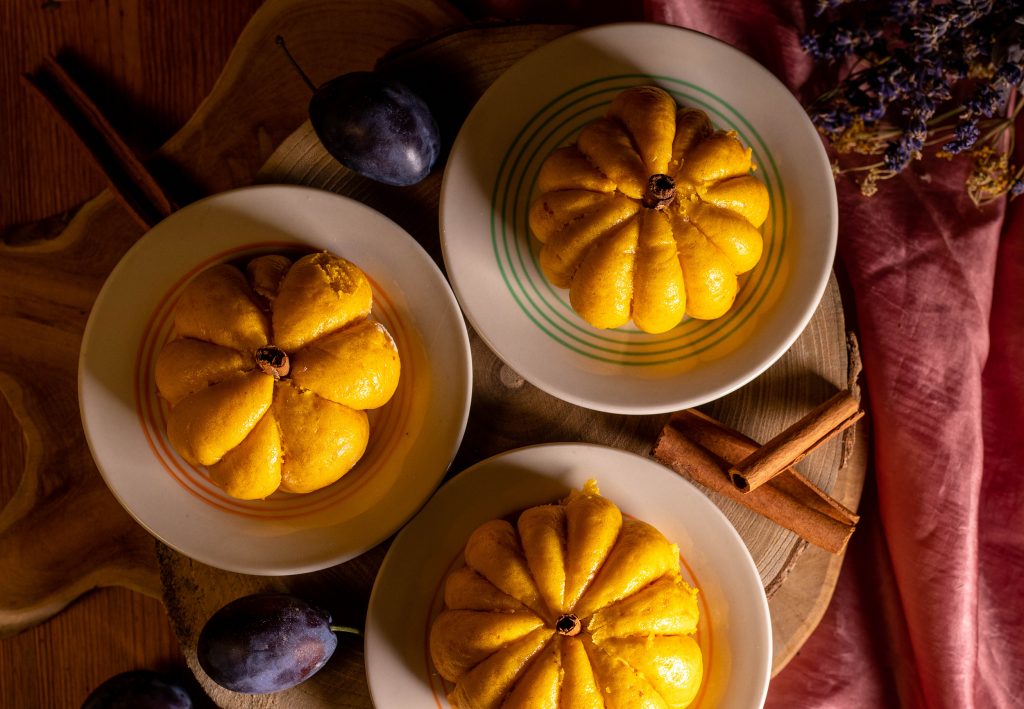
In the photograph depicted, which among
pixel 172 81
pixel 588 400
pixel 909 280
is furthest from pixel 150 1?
pixel 909 280

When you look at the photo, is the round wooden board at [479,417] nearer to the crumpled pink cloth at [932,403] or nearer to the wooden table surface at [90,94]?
the crumpled pink cloth at [932,403]

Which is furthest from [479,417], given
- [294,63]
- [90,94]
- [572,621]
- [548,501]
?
[90,94]

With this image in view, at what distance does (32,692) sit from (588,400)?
182 cm

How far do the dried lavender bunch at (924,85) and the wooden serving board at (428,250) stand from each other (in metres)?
0.39

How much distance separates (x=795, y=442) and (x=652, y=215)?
23.9 inches

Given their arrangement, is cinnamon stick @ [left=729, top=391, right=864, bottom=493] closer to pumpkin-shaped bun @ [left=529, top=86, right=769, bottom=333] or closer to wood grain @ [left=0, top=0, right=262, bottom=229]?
pumpkin-shaped bun @ [left=529, top=86, right=769, bottom=333]

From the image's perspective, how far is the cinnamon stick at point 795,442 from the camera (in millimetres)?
1936

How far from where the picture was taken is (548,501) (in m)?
2.01

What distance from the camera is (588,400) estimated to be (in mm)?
1947

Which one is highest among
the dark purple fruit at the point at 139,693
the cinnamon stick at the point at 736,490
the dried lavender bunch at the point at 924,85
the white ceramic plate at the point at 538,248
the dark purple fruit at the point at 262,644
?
the dried lavender bunch at the point at 924,85

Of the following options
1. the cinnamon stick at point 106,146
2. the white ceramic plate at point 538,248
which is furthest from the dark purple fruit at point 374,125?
the cinnamon stick at point 106,146

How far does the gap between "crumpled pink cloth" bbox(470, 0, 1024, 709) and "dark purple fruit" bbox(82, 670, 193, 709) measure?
1564 mm

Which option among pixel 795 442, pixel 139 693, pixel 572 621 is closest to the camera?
pixel 572 621

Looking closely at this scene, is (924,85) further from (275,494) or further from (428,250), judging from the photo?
(275,494)
